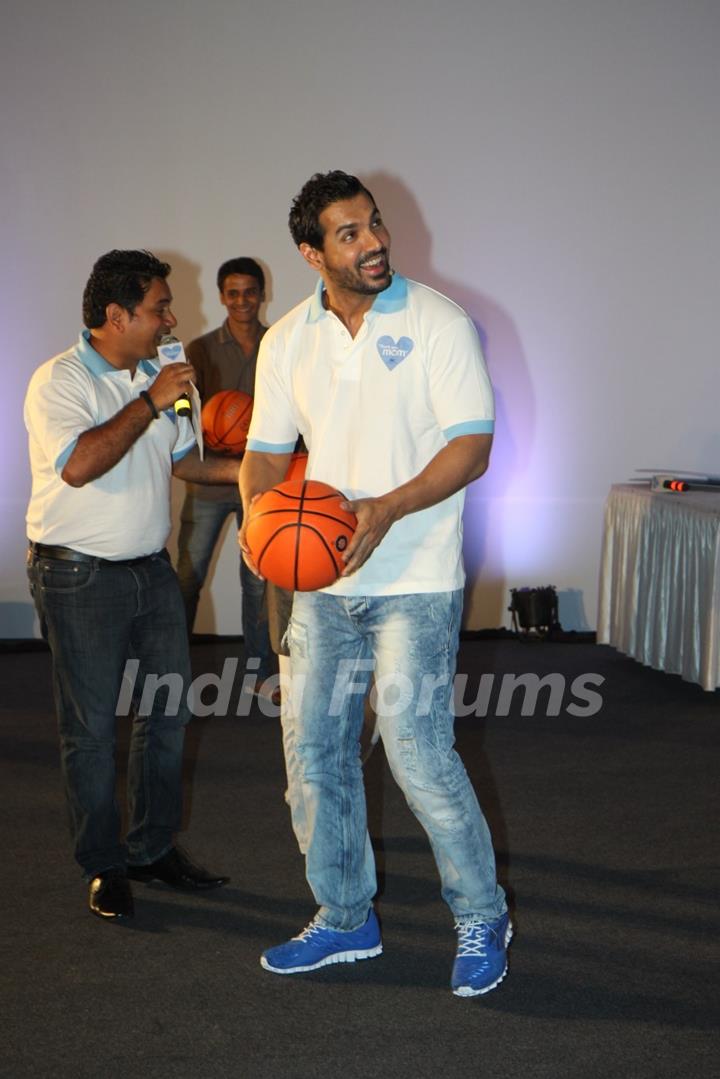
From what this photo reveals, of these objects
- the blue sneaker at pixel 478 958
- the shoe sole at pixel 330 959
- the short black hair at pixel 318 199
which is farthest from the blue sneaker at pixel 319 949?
the short black hair at pixel 318 199

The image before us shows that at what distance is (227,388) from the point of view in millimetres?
5613

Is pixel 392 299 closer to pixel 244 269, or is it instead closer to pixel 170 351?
pixel 170 351

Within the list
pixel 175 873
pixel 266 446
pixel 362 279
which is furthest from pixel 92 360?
pixel 175 873

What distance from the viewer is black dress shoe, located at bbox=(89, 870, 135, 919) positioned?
10.2 ft

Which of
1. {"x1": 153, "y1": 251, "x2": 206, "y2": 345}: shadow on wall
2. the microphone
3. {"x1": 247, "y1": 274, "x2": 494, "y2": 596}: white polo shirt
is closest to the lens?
{"x1": 247, "y1": 274, "x2": 494, "y2": 596}: white polo shirt

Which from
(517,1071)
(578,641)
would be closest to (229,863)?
(517,1071)

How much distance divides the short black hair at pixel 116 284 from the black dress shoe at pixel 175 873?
1.40m

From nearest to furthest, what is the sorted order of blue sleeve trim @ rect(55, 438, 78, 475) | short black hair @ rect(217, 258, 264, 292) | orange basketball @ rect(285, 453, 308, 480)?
blue sleeve trim @ rect(55, 438, 78, 475), orange basketball @ rect(285, 453, 308, 480), short black hair @ rect(217, 258, 264, 292)

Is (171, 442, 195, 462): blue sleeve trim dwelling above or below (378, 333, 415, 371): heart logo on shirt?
below

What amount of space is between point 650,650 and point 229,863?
119 inches

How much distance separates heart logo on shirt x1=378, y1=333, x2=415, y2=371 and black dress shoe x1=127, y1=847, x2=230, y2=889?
1.52 m

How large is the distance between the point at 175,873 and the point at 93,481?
3.44 feet

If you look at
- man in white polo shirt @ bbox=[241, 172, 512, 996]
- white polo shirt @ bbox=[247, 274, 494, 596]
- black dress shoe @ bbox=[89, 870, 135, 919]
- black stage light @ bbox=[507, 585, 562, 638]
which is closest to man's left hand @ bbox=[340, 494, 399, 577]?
man in white polo shirt @ bbox=[241, 172, 512, 996]

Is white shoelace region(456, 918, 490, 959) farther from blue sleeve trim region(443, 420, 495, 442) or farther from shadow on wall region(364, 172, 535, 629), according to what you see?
shadow on wall region(364, 172, 535, 629)
